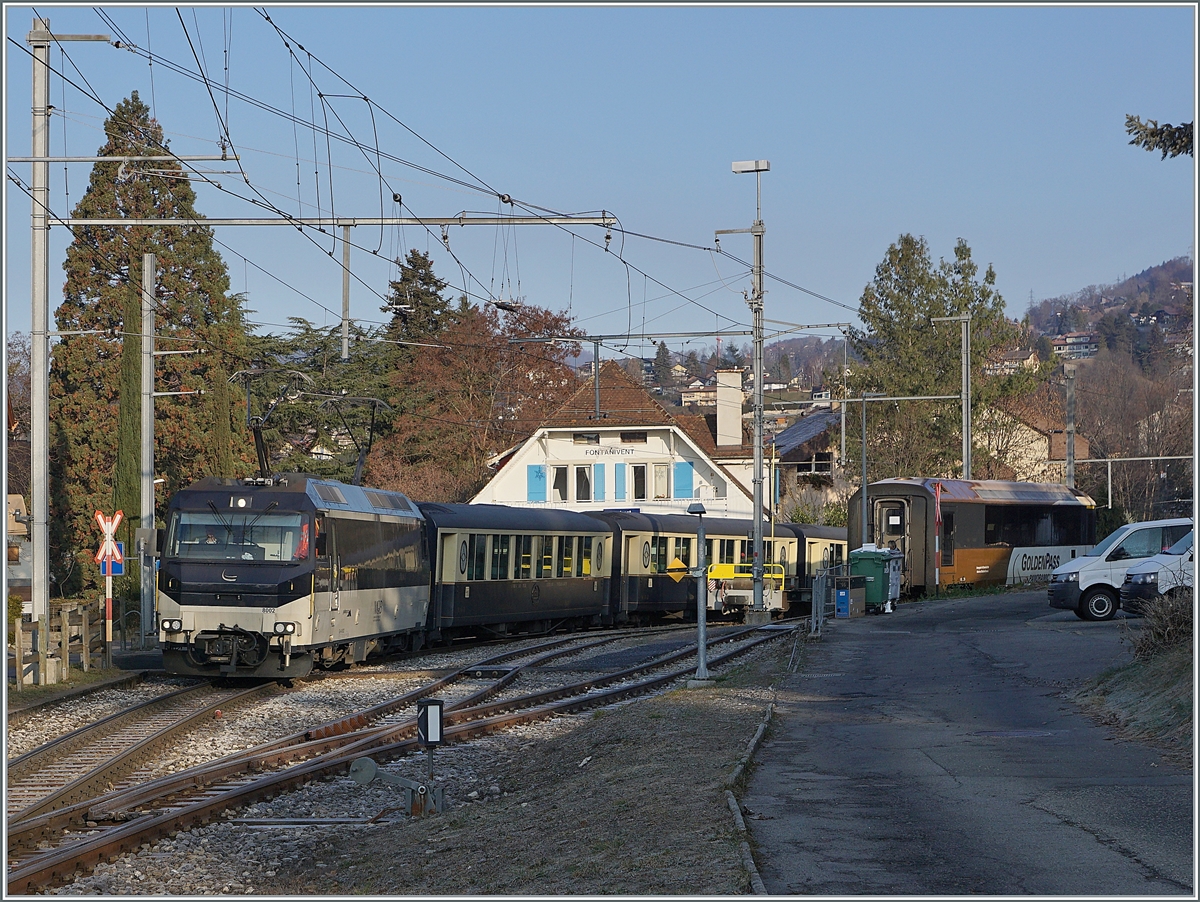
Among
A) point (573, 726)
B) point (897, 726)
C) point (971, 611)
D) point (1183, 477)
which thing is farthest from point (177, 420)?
point (1183, 477)

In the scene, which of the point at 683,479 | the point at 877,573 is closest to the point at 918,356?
the point at 683,479

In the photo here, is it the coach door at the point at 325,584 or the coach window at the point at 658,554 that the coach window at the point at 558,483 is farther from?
the coach door at the point at 325,584

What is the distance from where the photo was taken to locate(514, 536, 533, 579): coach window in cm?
3044

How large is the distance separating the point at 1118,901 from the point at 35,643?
699 inches

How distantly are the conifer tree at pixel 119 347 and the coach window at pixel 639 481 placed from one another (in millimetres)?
17343

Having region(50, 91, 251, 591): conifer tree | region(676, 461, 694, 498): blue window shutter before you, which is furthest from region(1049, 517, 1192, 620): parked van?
region(676, 461, 694, 498): blue window shutter

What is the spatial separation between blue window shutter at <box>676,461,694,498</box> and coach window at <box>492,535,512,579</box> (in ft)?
104

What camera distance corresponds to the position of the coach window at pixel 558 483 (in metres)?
62.5

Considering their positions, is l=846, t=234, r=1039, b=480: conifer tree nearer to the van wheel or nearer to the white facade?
the white facade

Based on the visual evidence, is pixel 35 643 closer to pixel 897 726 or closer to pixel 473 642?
pixel 473 642

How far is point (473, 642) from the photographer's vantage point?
3027 centimetres

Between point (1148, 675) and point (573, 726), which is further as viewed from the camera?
point (573, 726)

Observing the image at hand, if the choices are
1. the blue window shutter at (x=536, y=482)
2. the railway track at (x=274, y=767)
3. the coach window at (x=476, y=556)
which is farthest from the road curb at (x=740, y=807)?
the blue window shutter at (x=536, y=482)

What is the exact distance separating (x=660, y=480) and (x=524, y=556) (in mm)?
31417
